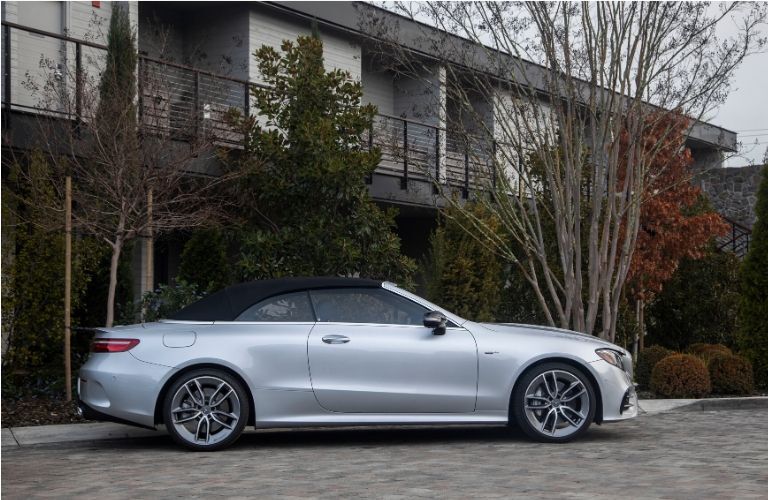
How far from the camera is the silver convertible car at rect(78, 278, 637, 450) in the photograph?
29.1 feet

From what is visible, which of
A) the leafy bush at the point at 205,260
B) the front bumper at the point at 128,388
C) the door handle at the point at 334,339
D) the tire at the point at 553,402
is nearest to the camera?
the front bumper at the point at 128,388

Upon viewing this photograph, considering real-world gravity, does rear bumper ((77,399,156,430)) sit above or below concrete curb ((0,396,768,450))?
above

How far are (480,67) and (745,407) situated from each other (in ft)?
18.3

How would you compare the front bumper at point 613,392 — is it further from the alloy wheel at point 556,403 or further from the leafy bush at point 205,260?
the leafy bush at point 205,260

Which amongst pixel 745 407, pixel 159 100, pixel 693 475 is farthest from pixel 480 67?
pixel 693 475

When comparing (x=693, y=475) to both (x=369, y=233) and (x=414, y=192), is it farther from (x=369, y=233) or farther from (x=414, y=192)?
(x=414, y=192)

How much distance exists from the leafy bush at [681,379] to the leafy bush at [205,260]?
6.70m

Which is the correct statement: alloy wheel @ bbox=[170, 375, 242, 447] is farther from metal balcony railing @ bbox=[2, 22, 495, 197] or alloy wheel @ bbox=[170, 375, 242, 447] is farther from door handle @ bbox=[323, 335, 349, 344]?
metal balcony railing @ bbox=[2, 22, 495, 197]

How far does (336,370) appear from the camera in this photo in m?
8.98

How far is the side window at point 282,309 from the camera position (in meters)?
Result: 9.23

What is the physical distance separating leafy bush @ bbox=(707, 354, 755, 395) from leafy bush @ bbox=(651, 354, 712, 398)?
0.32 m

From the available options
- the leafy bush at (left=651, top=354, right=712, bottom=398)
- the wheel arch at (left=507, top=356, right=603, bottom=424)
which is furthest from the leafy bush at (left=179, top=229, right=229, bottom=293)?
the wheel arch at (left=507, top=356, right=603, bottom=424)

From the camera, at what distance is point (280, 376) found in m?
8.94

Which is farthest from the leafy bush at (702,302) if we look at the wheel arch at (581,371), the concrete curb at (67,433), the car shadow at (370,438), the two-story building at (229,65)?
the concrete curb at (67,433)
